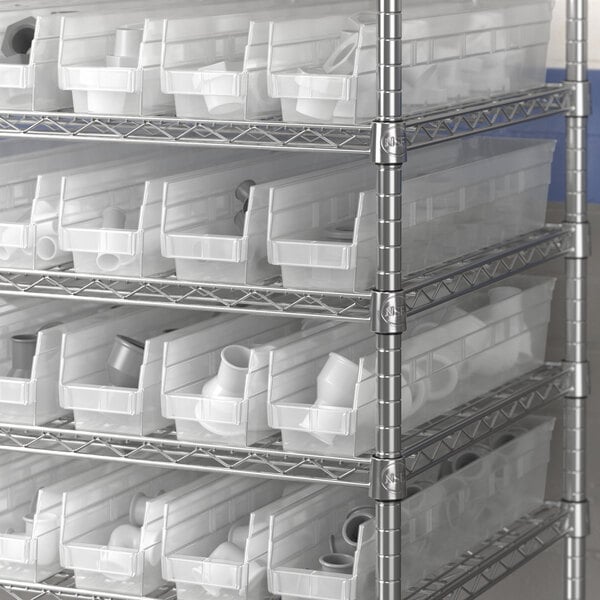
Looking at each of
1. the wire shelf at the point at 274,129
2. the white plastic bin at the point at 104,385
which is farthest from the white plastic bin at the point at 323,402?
the wire shelf at the point at 274,129

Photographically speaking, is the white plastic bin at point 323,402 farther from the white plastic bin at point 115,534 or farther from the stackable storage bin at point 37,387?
the stackable storage bin at point 37,387

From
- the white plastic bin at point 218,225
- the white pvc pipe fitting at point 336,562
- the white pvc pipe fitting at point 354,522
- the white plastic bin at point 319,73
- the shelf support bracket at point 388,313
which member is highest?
the white plastic bin at point 319,73

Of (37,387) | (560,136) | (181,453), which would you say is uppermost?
(560,136)

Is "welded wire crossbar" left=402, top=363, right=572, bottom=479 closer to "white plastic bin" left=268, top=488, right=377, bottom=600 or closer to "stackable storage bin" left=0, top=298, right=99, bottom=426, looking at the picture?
"white plastic bin" left=268, top=488, right=377, bottom=600

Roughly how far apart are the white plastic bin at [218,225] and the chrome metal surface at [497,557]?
0.63m

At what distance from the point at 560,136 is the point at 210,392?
0.96 metres

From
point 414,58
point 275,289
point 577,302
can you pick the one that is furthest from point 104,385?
point 577,302

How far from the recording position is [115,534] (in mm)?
2666

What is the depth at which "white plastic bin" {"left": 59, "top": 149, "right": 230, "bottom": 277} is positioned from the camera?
2531 mm

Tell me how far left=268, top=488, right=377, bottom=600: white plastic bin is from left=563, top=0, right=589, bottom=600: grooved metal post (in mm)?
536

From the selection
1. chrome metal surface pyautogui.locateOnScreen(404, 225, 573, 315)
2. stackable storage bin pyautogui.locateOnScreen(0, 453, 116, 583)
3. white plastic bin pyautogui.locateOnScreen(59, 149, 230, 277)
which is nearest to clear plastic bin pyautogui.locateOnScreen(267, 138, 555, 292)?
chrome metal surface pyautogui.locateOnScreen(404, 225, 573, 315)

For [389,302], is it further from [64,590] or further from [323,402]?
[64,590]

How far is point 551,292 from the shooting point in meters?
2.95

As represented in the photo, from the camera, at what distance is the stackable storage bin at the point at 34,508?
269cm
